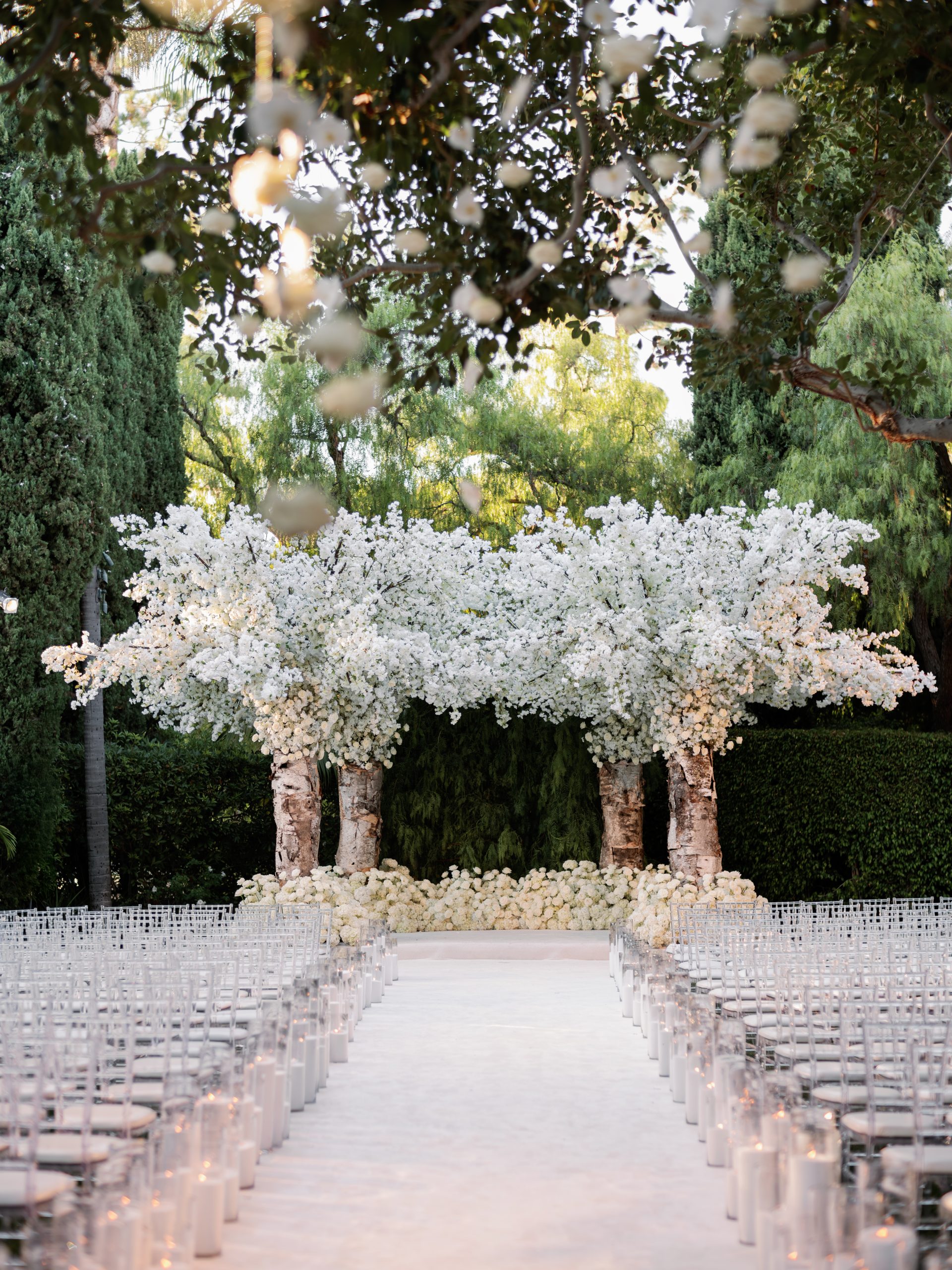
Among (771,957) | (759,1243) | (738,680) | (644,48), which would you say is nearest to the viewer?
(759,1243)

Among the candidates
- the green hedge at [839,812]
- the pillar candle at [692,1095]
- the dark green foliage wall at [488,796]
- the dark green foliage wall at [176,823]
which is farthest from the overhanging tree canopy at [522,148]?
the dark green foliage wall at [176,823]

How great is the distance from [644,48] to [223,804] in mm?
14658

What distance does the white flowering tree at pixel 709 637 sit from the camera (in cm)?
1500

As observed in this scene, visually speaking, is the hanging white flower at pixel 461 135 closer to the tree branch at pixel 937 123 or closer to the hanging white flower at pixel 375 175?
the hanging white flower at pixel 375 175

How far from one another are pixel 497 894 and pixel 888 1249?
A: 13.4 m

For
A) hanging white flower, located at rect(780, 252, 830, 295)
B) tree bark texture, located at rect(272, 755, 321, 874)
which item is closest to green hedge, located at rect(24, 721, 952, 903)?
tree bark texture, located at rect(272, 755, 321, 874)

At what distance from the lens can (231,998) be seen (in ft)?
27.7

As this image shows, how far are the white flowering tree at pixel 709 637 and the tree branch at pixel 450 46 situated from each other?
9931mm

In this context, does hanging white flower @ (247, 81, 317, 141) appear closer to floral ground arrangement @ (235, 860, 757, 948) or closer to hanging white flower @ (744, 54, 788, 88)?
hanging white flower @ (744, 54, 788, 88)

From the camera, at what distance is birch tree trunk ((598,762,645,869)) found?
16766 millimetres

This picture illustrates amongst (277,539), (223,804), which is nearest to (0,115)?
(277,539)

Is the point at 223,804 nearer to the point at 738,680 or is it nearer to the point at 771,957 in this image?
the point at 738,680

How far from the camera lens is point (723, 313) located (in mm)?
5969

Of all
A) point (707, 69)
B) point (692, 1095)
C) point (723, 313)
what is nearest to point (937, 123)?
point (707, 69)
